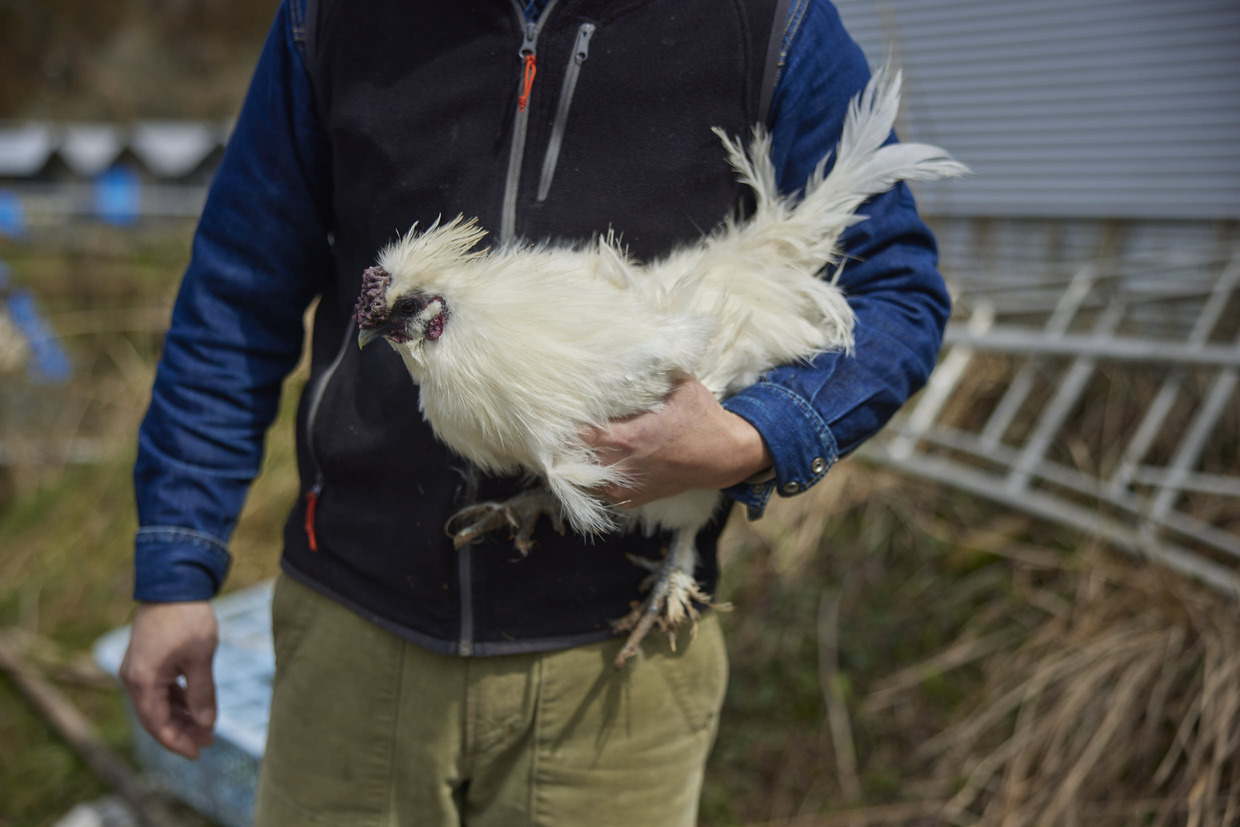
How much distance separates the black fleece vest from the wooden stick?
98.3 inches

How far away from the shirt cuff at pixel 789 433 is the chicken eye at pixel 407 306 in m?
0.50

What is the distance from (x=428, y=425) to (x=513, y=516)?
0.67 ft

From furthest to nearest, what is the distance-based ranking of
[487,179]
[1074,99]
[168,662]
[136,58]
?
1. [136,58]
2. [1074,99]
3. [168,662]
4. [487,179]

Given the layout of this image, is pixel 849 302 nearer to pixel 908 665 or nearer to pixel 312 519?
pixel 312 519

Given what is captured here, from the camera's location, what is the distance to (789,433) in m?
1.20

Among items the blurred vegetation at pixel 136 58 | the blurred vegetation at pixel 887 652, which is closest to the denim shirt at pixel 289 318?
the blurred vegetation at pixel 887 652

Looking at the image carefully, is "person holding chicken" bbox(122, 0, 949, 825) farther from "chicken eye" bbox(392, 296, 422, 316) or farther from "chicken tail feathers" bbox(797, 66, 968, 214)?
"chicken eye" bbox(392, 296, 422, 316)

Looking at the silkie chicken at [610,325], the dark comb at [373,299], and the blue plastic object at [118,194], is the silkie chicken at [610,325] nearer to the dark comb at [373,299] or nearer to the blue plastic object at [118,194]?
the dark comb at [373,299]

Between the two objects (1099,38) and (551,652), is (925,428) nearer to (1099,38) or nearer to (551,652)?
Answer: (1099,38)

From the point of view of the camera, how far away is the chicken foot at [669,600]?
1.36 metres

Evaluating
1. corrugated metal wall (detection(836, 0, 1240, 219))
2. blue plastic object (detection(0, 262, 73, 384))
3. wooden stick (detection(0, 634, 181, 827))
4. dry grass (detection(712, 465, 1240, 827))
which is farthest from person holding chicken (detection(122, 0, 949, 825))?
blue plastic object (detection(0, 262, 73, 384))

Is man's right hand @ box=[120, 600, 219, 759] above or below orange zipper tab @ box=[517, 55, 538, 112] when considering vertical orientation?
below

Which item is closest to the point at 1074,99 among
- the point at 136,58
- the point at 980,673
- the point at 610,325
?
the point at 980,673

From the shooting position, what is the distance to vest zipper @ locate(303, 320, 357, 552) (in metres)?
1.41
